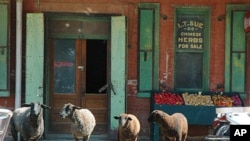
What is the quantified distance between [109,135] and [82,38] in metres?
2.50

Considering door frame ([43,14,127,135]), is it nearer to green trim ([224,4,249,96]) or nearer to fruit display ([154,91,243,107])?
fruit display ([154,91,243,107])

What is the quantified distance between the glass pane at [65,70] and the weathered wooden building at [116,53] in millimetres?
25

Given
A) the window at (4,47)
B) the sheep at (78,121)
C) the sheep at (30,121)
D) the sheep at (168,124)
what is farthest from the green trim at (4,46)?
the sheep at (168,124)

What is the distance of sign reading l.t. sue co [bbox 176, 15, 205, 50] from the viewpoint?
38.1ft

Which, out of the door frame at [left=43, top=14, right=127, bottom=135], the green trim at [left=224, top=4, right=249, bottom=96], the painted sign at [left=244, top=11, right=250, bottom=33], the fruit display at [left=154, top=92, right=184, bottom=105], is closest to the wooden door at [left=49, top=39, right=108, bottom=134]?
the door frame at [left=43, top=14, right=127, bottom=135]

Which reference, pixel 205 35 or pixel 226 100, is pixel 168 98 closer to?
pixel 226 100

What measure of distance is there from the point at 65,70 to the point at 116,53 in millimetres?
1490

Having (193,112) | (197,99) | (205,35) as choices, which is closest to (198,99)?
(197,99)

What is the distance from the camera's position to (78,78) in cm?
1164

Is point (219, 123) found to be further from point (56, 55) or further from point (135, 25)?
point (56, 55)

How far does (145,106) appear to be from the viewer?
11461mm

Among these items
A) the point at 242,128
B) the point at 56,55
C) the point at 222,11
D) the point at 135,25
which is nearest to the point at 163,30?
the point at 135,25

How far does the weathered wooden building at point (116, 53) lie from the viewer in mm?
11055

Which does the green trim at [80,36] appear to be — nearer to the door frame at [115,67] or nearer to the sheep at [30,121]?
the door frame at [115,67]
